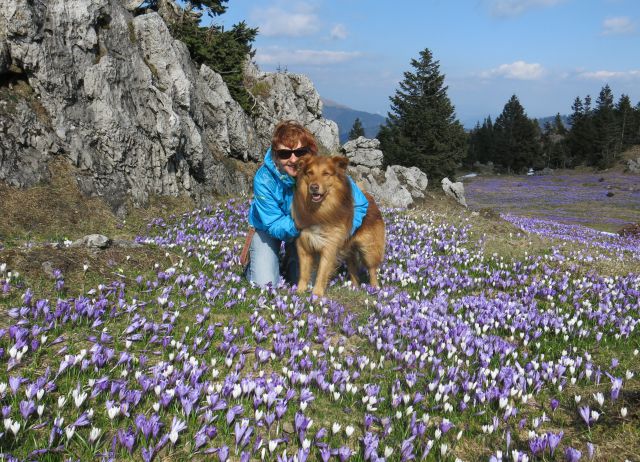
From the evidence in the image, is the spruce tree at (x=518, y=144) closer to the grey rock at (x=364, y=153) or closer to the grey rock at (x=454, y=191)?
the grey rock at (x=454, y=191)

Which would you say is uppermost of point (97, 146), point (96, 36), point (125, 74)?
point (96, 36)

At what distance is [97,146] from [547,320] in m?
14.6

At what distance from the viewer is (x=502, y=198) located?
209 ft

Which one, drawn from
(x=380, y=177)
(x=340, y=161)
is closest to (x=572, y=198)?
(x=380, y=177)

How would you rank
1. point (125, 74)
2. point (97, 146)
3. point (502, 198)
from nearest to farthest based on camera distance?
point (97, 146) < point (125, 74) < point (502, 198)

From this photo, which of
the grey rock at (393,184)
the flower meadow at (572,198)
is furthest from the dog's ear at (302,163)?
the flower meadow at (572,198)

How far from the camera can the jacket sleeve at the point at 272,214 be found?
8.78m

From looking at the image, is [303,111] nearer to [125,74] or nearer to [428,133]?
[125,74]

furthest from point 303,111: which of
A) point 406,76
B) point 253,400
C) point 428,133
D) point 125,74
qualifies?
point 406,76

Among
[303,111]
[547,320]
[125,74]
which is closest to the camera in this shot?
[547,320]

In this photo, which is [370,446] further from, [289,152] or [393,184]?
[393,184]

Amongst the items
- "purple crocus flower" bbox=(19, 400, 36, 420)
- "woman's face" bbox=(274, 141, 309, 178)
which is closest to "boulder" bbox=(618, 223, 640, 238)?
"woman's face" bbox=(274, 141, 309, 178)

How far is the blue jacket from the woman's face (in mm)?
123

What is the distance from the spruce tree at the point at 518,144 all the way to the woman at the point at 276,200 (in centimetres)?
11516
